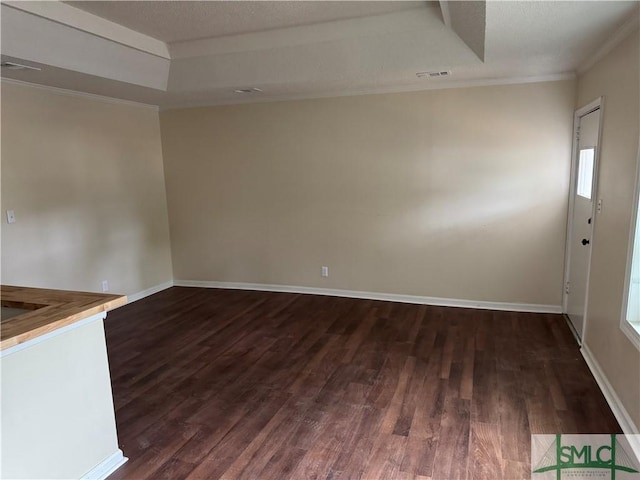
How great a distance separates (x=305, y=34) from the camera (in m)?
3.71

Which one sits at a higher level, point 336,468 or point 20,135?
point 20,135

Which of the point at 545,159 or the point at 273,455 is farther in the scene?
the point at 545,159

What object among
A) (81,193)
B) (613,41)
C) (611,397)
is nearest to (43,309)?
(81,193)

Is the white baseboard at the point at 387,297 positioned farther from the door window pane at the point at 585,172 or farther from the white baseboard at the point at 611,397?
the door window pane at the point at 585,172

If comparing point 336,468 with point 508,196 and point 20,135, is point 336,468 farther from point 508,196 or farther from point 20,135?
point 20,135

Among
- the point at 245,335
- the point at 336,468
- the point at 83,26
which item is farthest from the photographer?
the point at 245,335

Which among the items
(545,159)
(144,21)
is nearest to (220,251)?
(144,21)

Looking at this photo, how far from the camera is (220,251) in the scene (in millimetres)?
5570

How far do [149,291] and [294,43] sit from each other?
3.50 metres

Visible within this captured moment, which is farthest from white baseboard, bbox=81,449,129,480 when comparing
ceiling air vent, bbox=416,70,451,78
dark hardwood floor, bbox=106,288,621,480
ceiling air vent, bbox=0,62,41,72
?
ceiling air vent, bbox=416,70,451,78

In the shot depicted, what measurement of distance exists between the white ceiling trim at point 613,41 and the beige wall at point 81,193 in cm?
462

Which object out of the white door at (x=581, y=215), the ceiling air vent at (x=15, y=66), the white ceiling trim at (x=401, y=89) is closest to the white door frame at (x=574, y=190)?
the white door at (x=581, y=215)

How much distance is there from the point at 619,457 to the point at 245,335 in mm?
2912

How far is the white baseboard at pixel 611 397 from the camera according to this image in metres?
2.34
